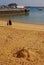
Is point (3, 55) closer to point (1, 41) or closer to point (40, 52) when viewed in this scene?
point (40, 52)

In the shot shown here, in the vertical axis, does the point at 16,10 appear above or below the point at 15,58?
below

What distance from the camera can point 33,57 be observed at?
263 inches

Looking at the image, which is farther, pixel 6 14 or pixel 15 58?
pixel 6 14

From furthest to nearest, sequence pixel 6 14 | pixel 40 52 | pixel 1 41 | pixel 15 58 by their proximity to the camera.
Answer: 1. pixel 6 14
2. pixel 1 41
3. pixel 40 52
4. pixel 15 58

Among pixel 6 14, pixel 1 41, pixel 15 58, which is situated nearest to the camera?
pixel 15 58

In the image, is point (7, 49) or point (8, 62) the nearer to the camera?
point (8, 62)

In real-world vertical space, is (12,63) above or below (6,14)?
above

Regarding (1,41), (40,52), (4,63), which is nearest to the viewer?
(4,63)

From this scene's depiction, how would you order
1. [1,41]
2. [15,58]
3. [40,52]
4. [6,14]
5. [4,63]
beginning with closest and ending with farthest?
[4,63] → [15,58] → [40,52] → [1,41] → [6,14]

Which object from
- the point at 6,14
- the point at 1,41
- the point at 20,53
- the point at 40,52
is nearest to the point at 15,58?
the point at 20,53

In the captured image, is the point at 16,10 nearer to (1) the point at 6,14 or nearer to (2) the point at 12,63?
(1) the point at 6,14

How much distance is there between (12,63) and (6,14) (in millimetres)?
43905

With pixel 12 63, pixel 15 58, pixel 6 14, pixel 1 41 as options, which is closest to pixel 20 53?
pixel 15 58

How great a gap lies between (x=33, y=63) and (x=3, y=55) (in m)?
1.11
